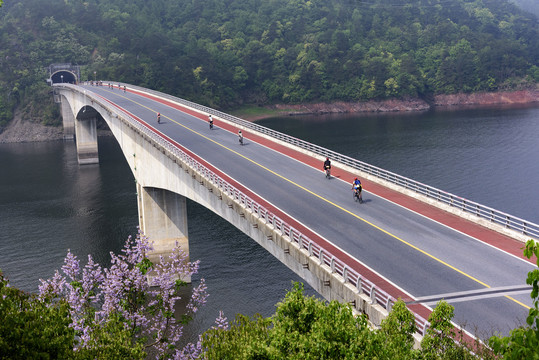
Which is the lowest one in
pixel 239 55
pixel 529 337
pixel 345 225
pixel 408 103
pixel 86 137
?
pixel 86 137

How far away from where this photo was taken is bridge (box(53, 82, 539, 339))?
2323 centimetres

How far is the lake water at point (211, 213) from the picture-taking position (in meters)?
47.9

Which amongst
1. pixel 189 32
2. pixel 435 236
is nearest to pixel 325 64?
pixel 189 32

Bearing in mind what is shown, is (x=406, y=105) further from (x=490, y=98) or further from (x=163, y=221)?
(x=163, y=221)

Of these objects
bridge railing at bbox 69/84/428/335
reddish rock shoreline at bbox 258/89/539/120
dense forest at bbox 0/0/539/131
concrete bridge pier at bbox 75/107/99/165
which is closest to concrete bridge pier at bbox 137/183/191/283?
bridge railing at bbox 69/84/428/335

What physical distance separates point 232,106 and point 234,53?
77.7ft

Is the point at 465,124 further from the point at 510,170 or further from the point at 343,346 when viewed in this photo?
the point at 343,346

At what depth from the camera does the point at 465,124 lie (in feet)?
411

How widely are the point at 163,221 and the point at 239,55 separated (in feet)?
437

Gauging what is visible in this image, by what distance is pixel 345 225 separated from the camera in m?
32.1

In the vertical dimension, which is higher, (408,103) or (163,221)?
(408,103)

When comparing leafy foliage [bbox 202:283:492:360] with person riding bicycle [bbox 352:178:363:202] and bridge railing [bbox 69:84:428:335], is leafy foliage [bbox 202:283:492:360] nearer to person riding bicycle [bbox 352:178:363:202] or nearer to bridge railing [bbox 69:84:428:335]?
bridge railing [bbox 69:84:428:335]

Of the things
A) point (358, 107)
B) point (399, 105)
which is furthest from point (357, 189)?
point (399, 105)

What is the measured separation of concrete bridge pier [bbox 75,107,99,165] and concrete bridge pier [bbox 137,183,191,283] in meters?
53.7
